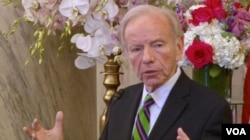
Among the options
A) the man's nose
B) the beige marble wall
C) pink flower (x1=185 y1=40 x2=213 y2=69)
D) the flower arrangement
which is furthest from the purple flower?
the beige marble wall

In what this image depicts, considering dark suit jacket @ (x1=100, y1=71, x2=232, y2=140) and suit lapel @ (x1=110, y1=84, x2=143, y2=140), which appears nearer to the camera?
dark suit jacket @ (x1=100, y1=71, x2=232, y2=140)

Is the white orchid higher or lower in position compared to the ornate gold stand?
higher

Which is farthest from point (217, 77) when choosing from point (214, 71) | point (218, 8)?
point (218, 8)

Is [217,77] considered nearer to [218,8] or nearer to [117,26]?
[218,8]

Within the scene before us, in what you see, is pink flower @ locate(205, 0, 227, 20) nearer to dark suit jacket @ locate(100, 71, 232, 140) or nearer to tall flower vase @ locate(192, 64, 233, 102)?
tall flower vase @ locate(192, 64, 233, 102)

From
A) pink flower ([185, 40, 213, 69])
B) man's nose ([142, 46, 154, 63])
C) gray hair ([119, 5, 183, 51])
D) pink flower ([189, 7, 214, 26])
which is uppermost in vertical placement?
gray hair ([119, 5, 183, 51])

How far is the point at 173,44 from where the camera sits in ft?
7.09

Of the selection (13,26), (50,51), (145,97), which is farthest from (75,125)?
(145,97)

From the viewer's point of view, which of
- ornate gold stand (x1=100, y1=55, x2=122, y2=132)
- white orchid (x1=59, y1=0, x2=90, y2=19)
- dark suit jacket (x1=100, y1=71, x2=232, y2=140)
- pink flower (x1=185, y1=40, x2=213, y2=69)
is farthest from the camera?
ornate gold stand (x1=100, y1=55, x2=122, y2=132)

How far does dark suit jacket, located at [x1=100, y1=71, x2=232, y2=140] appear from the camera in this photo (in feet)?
6.64

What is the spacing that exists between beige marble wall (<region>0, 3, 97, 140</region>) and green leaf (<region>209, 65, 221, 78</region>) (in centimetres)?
80

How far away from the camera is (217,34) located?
2508 mm

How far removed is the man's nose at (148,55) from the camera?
212 cm

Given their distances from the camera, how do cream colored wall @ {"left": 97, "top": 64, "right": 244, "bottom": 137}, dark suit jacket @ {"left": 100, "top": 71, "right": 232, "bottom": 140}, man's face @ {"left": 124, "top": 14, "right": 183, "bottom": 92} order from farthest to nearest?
1. cream colored wall @ {"left": 97, "top": 64, "right": 244, "bottom": 137}
2. man's face @ {"left": 124, "top": 14, "right": 183, "bottom": 92}
3. dark suit jacket @ {"left": 100, "top": 71, "right": 232, "bottom": 140}
